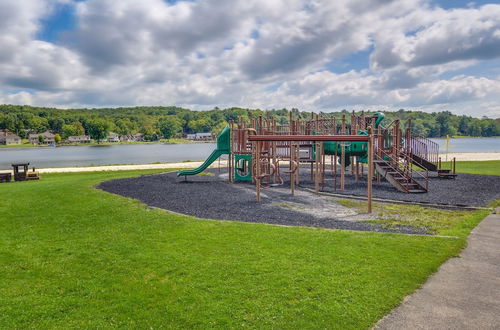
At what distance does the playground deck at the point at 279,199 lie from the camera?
39.0 ft

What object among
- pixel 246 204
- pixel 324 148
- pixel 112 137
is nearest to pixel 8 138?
pixel 112 137

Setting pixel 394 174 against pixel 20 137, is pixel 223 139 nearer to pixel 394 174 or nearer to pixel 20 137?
pixel 394 174

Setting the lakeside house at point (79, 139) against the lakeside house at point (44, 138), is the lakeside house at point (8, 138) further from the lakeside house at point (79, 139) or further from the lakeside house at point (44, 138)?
the lakeside house at point (79, 139)

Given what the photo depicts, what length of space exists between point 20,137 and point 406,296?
209673 millimetres

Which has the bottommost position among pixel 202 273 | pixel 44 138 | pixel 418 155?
pixel 202 273

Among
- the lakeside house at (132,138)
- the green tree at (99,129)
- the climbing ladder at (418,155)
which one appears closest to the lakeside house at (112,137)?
the lakeside house at (132,138)

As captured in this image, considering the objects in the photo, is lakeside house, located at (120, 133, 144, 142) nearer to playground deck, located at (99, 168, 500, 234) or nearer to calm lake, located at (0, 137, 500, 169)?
calm lake, located at (0, 137, 500, 169)

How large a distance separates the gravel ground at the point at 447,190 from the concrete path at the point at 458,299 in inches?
331

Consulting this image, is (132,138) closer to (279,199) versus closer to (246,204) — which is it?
(279,199)

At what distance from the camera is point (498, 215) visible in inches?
480

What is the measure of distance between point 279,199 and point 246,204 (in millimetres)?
2318

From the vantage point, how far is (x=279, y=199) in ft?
53.8

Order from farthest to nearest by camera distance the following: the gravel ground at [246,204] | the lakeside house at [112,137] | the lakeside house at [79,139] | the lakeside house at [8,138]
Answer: the lakeside house at [112,137]
the lakeside house at [79,139]
the lakeside house at [8,138]
the gravel ground at [246,204]


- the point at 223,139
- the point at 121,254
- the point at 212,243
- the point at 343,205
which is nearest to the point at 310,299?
the point at 212,243
